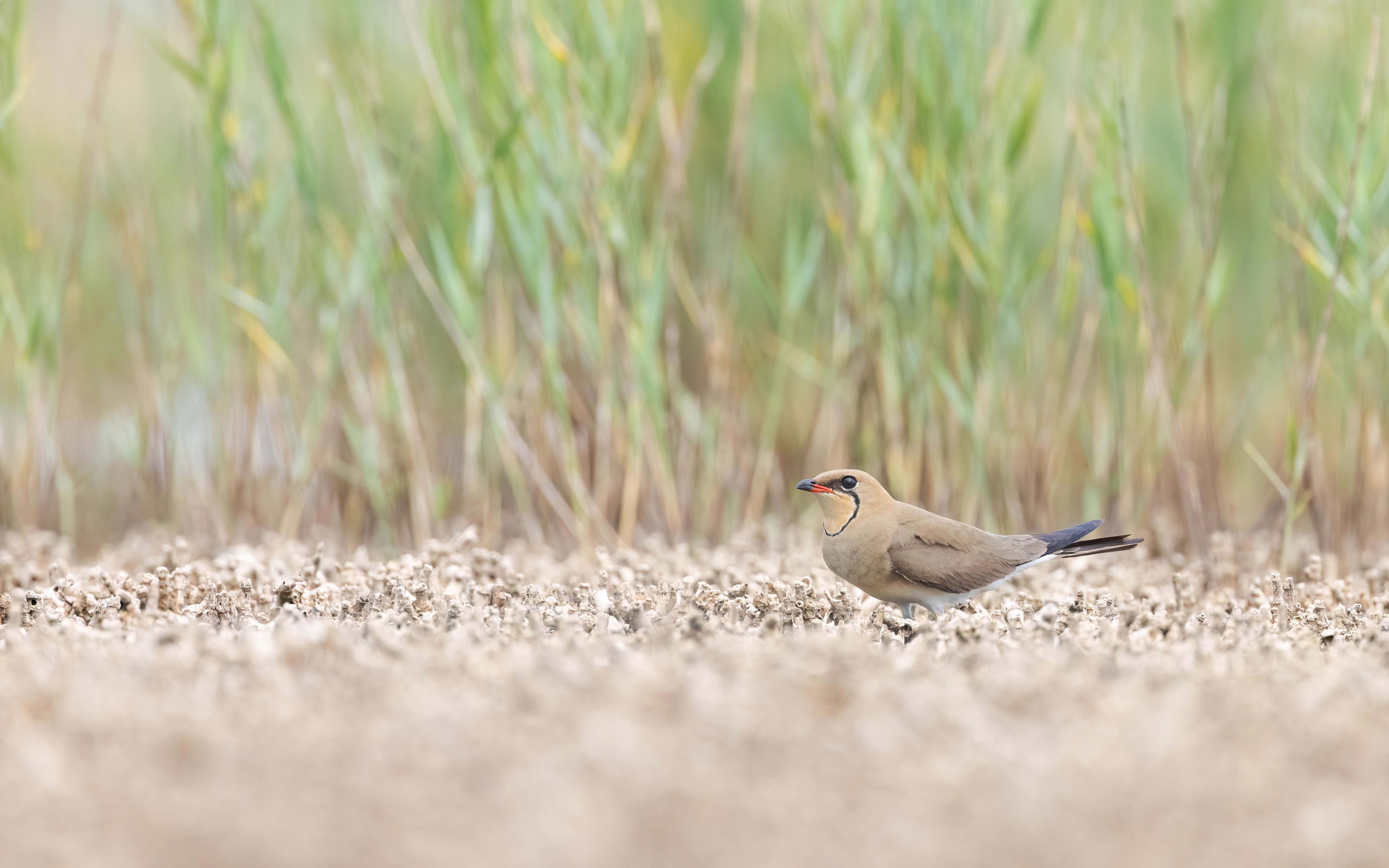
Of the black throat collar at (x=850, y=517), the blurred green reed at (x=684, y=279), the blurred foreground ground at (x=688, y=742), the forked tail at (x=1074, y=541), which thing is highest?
the blurred green reed at (x=684, y=279)

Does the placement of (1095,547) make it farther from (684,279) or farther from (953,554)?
(684,279)

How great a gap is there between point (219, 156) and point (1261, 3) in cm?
345

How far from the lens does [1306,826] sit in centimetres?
142

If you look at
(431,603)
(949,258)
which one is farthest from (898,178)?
(431,603)

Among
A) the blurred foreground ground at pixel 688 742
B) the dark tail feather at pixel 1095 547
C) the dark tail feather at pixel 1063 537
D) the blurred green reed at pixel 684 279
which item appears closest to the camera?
the blurred foreground ground at pixel 688 742

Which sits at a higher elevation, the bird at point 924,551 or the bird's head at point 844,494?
the bird's head at point 844,494

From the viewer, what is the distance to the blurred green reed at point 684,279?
380 centimetres

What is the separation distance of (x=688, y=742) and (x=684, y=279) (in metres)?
2.71

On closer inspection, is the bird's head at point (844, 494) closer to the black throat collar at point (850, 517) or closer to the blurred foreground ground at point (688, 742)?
the black throat collar at point (850, 517)

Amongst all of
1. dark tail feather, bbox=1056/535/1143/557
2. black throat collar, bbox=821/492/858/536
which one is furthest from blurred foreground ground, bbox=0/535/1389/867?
black throat collar, bbox=821/492/858/536

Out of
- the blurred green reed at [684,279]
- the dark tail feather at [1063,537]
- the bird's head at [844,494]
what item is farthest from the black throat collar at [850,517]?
the blurred green reed at [684,279]

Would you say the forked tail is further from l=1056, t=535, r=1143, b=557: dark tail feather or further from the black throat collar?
the black throat collar

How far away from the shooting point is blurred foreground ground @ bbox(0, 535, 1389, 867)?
140 centimetres

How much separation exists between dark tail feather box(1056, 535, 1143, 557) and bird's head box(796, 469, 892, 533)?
407 millimetres
